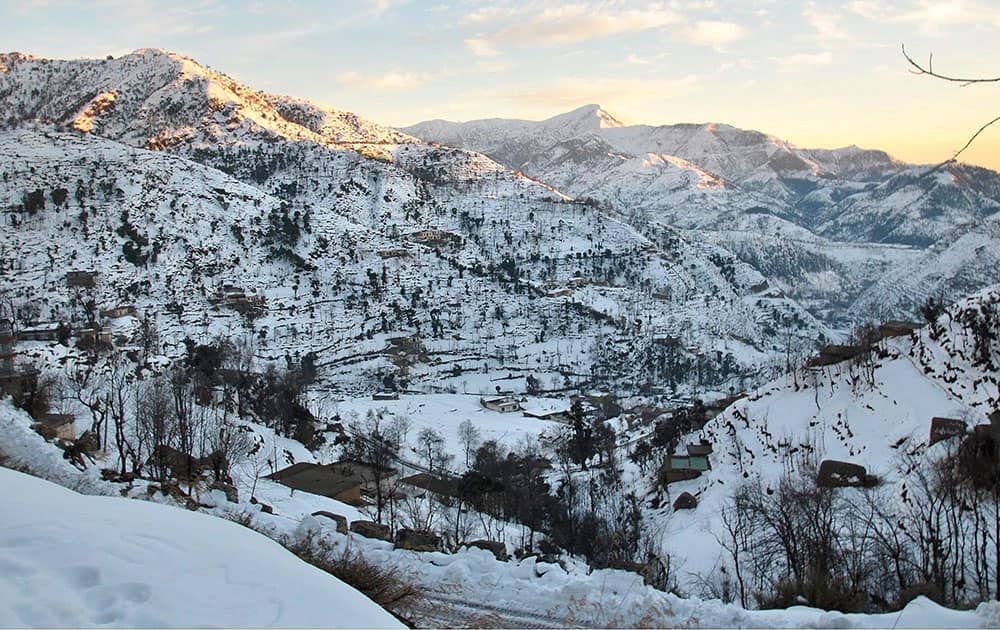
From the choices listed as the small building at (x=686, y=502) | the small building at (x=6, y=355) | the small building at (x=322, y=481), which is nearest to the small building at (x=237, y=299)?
the small building at (x=6, y=355)

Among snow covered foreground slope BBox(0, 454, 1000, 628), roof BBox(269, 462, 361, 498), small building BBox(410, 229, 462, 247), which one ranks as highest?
small building BBox(410, 229, 462, 247)

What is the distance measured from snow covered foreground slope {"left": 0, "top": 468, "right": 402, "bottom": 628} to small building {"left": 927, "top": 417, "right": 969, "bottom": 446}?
20.0 meters

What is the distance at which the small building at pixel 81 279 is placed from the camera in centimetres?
8112

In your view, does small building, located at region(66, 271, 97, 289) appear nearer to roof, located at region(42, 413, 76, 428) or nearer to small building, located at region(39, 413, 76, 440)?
small building, located at region(39, 413, 76, 440)

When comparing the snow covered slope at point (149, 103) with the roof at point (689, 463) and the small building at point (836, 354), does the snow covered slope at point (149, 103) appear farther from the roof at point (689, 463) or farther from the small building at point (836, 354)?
the small building at point (836, 354)

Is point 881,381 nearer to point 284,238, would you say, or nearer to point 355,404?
point 355,404

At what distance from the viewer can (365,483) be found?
28469 mm

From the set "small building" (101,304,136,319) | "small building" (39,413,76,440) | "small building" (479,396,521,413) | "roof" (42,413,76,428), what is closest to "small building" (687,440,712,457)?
"small building" (39,413,76,440)

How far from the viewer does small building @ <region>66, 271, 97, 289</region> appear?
81.1 metres

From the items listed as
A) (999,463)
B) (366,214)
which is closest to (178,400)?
(999,463)

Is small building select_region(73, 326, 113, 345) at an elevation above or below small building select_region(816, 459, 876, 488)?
above

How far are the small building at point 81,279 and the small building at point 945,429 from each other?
89276 mm

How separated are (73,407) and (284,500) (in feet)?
47.6

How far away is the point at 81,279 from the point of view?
8188 cm
